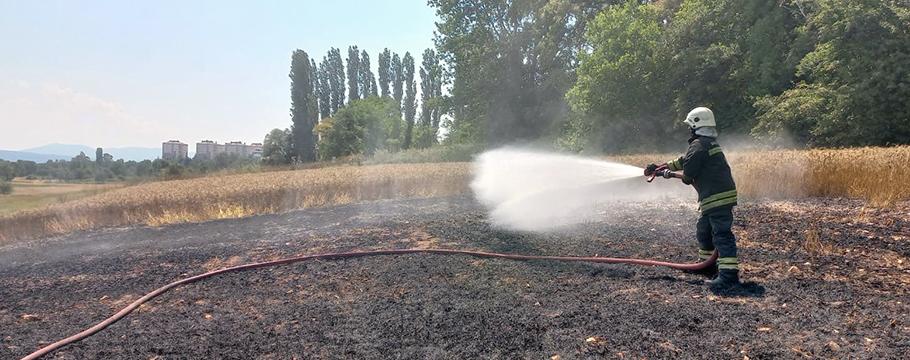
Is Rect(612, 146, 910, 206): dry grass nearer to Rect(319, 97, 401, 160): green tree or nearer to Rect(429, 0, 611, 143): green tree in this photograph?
Rect(429, 0, 611, 143): green tree

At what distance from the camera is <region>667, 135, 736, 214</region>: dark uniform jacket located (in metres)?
4.88

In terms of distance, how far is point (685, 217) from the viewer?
29.2 ft

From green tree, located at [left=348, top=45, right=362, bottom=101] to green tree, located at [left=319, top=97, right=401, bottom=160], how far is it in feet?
28.4

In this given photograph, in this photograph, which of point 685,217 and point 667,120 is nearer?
point 685,217

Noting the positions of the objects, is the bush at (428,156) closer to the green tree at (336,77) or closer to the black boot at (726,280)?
A: the black boot at (726,280)

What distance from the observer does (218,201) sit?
1508 centimetres

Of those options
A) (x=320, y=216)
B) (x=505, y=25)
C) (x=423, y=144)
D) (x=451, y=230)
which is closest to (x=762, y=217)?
(x=451, y=230)

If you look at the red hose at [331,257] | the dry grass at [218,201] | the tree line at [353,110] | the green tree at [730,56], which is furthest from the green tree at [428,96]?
the red hose at [331,257]

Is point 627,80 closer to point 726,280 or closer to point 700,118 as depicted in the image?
point 700,118

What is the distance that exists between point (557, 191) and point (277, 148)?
5656 centimetres

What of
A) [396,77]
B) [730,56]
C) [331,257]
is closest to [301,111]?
[396,77]

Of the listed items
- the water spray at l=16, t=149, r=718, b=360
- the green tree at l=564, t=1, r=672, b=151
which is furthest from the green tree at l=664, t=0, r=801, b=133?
the water spray at l=16, t=149, r=718, b=360

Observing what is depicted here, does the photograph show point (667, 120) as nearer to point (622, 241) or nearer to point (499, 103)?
point (499, 103)

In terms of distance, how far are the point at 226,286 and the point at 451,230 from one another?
3.68 meters
